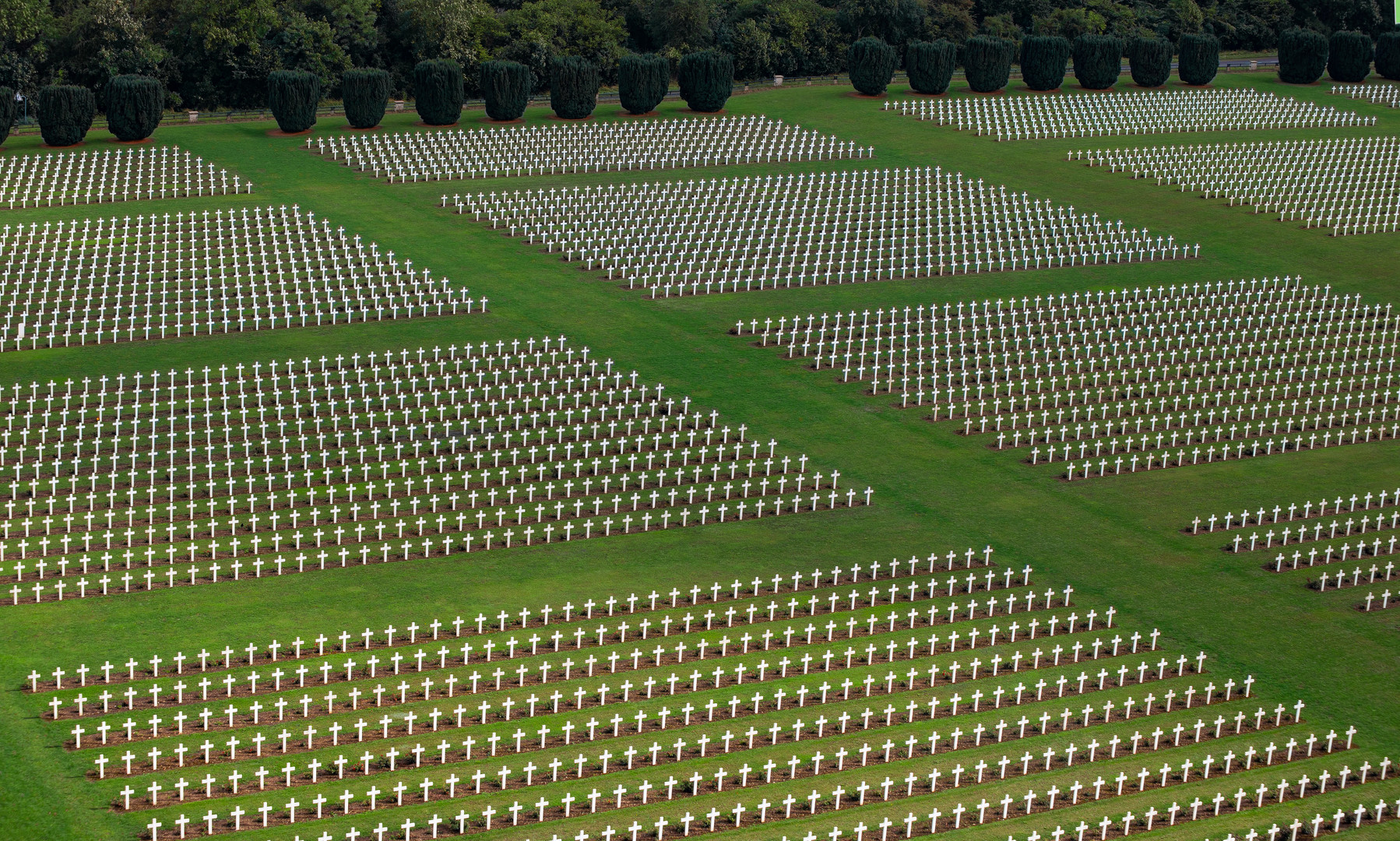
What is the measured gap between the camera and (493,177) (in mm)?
83875

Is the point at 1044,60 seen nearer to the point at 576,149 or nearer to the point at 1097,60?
the point at 1097,60

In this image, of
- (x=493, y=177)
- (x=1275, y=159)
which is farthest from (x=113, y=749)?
(x=1275, y=159)

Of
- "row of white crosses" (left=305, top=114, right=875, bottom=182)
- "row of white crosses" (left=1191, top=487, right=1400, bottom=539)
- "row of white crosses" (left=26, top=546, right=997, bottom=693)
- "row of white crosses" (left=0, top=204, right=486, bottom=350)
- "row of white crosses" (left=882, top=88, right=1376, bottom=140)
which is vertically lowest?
"row of white crosses" (left=305, top=114, right=875, bottom=182)

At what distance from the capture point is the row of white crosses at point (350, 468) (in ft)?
133

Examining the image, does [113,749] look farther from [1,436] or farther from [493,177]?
[493,177]

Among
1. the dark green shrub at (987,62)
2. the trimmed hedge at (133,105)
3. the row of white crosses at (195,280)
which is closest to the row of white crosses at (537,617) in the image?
the row of white crosses at (195,280)

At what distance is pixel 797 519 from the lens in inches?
1713

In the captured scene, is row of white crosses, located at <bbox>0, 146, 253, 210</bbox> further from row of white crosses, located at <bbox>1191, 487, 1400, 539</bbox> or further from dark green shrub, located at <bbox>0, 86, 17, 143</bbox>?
row of white crosses, located at <bbox>1191, 487, 1400, 539</bbox>

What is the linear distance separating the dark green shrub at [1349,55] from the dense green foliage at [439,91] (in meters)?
54.1

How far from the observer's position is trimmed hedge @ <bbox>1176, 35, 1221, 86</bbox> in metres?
110

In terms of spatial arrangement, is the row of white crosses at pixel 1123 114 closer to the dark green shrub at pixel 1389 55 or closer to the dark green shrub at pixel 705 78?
the dark green shrub at pixel 705 78

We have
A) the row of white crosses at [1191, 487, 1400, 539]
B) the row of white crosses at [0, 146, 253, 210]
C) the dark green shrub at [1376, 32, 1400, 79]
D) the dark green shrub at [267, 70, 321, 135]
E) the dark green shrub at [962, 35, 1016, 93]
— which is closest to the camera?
the row of white crosses at [1191, 487, 1400, 539]

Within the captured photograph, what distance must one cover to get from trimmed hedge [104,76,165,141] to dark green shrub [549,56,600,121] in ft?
64.9

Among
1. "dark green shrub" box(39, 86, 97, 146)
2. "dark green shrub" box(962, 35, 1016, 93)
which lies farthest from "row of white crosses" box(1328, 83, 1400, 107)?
"dark green shrub" box(39, 86, 97, 146)
